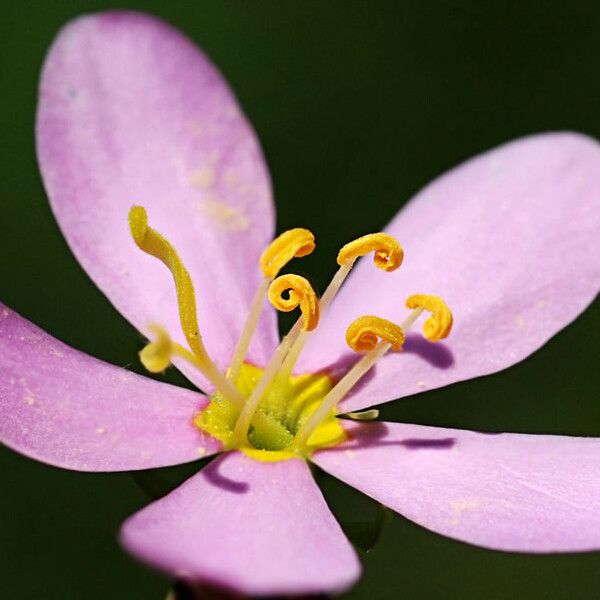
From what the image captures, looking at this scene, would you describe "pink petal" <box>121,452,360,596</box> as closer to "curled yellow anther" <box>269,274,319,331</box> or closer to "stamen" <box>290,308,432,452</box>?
"stamen" <box>290,308,432,452</box>

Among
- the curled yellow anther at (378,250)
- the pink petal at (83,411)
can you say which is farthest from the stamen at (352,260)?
the pink petal at (83,411)

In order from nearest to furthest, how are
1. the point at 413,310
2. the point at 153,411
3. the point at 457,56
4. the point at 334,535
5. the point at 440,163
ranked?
the point at 334,535, the point at 153,411, the point at 413,310, the point at 440,163, the point at 457,56

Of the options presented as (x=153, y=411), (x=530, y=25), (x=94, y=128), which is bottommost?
(x=153, y=411)

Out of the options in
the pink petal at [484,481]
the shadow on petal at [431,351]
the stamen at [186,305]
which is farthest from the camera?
the shadow on petal at [431,351]

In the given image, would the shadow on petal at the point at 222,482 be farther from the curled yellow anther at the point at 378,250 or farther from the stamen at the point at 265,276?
the curled yellow anther at the point at 378,250

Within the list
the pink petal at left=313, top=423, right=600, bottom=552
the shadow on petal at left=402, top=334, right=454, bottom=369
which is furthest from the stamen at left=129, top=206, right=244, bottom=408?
the shadow on petal at left=402, top=334, right=454, bottom=369

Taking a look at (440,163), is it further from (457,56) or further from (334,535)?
(334,535)

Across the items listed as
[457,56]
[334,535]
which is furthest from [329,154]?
[334,535]
